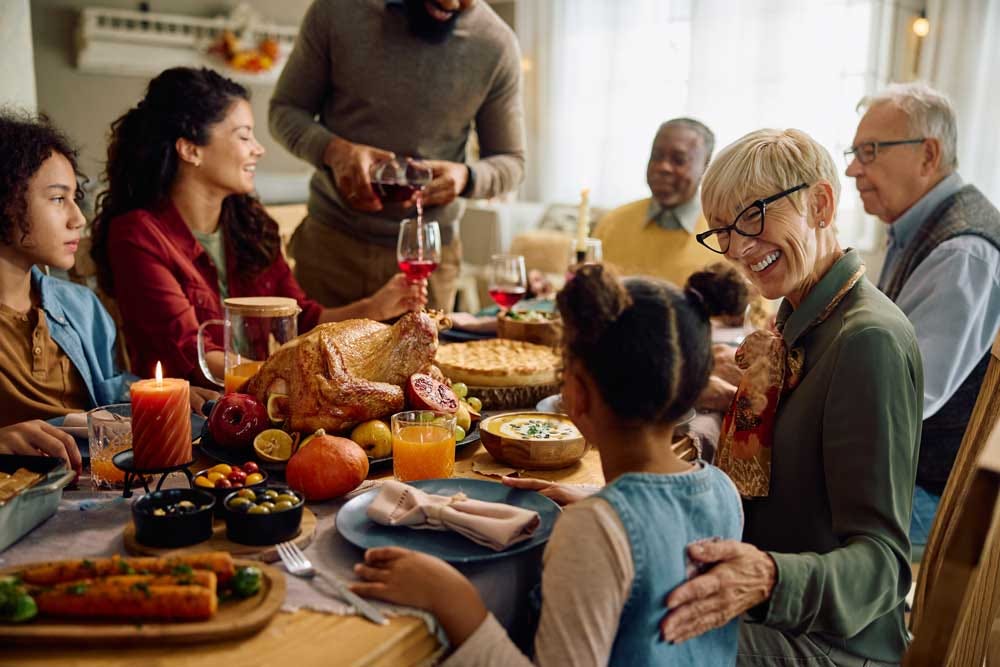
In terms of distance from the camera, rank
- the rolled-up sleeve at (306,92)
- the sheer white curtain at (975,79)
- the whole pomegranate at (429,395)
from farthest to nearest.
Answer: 1. the sheer white curtain at (975,79)
2. the rolled-up sleeve at (306,92)
3. the whole pomegranate at (429,395)

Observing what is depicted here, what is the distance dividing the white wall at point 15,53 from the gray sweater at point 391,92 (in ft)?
3.44

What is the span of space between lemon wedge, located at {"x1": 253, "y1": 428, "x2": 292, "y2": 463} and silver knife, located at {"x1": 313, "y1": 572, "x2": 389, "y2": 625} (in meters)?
0.43

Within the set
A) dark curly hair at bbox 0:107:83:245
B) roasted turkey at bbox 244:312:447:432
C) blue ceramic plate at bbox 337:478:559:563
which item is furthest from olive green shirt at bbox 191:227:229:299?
blue ceramic plate at bbox 337:478:559:563

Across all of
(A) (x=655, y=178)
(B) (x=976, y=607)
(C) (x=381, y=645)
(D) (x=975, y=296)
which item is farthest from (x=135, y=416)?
(A) (x=655, y=178)

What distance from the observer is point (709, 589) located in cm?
107

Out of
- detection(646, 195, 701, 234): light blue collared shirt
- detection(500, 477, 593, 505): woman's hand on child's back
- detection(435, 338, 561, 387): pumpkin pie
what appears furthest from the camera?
detection(646, 195, 701, 234): light blue collared shirt

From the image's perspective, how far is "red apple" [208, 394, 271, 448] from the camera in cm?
149

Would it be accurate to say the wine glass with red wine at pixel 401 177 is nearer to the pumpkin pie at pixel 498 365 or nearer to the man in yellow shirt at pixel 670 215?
the pumpkin pie at pixel 498 365

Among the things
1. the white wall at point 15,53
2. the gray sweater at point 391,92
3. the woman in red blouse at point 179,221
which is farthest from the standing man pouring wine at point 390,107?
the white wall at point 15,53

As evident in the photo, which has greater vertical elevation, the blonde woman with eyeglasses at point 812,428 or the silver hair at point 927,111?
the silver hair at point 927,111

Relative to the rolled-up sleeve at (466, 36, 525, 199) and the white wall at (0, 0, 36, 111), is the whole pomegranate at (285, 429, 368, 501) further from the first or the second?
the white wall at (0, 0, 36, 111)

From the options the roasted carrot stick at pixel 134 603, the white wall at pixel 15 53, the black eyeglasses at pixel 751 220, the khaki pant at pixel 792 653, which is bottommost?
the khaki pant at pixel 792 653

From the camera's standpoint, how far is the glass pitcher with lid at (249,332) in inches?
68.7

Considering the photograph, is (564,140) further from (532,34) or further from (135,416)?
(135,416)
